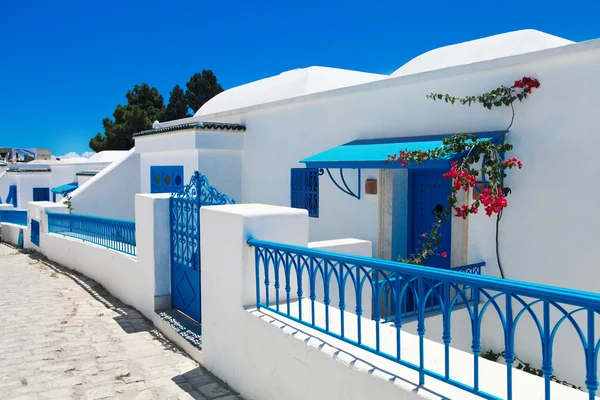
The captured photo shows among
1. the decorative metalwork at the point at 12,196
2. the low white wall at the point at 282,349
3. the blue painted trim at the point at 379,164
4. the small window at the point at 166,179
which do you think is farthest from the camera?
the decorative metalwork at the point at 12,196

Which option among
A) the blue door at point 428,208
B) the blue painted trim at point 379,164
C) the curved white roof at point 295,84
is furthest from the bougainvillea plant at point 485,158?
the curved white roof at point 295,84

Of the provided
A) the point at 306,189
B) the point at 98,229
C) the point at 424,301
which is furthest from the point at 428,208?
the point at 98,229

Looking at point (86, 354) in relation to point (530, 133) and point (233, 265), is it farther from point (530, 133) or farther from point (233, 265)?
point (530, 133)

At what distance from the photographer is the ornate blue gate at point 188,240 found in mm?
6094

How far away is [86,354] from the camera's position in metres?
5.86

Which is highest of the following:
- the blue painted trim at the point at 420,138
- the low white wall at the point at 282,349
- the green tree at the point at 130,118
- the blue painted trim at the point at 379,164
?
the green tree at the point at 130,118

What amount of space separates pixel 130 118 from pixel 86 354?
32920mm

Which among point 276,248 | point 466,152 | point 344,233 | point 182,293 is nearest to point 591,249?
point 466,152

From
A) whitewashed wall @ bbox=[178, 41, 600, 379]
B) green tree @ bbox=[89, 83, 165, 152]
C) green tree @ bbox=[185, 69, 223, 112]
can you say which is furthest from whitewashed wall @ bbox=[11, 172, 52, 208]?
whitewashed wall @ bbox=[178, 41, 600, 379]

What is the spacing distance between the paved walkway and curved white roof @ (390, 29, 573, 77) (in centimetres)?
614

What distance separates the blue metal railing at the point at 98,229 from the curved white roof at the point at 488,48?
19.1 ft

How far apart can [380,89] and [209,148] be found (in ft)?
15.3

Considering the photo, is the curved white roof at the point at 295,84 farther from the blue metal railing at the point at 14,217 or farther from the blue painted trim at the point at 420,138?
the blue metal railing at the point at 14,217

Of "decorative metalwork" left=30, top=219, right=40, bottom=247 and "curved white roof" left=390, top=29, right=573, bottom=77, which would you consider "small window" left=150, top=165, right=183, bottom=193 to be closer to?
"decorative metalwork" left=30, top=219, right=40, bottom=247
